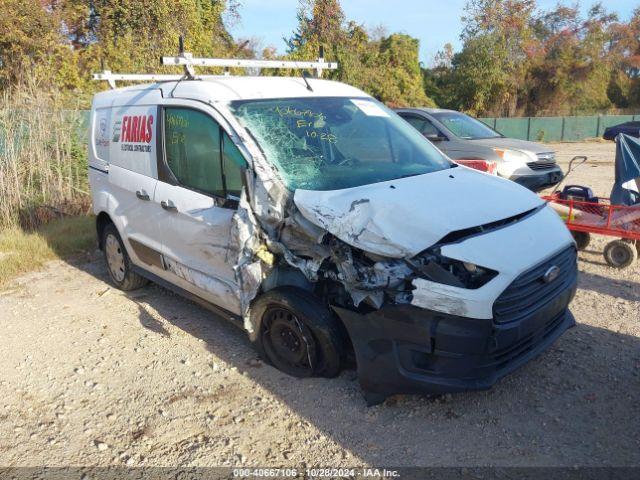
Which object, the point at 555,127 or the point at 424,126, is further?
the point at 555,127

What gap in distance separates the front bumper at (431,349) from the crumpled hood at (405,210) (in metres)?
0.39

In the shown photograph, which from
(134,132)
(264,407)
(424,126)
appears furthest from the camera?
(424,126)

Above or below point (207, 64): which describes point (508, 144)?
below

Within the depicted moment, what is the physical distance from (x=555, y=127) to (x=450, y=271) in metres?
30.3

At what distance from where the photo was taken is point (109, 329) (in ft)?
15.9

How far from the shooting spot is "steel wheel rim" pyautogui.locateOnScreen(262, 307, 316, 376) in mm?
3564

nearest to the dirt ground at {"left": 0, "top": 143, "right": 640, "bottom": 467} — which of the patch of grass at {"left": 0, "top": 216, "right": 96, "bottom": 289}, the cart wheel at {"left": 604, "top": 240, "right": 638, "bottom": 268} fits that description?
the cart wheel at {"left": 604, "top": 240, "right": 638, "bottom": 268}

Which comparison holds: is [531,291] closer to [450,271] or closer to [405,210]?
[450,271]

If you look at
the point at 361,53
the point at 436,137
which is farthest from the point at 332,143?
the point at 361,53

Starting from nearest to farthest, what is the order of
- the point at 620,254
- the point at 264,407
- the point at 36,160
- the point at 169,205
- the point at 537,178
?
the point at 264,407, the point at 169,205, the point at 620,254, the point at 36,160, the point at 537,178

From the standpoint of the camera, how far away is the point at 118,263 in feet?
18.7

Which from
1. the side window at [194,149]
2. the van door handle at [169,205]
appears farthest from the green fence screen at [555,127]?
the van door handle at [169,205]

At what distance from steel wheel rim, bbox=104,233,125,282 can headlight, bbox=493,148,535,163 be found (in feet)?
20.5

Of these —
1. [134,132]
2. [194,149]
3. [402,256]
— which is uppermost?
[134,132]
